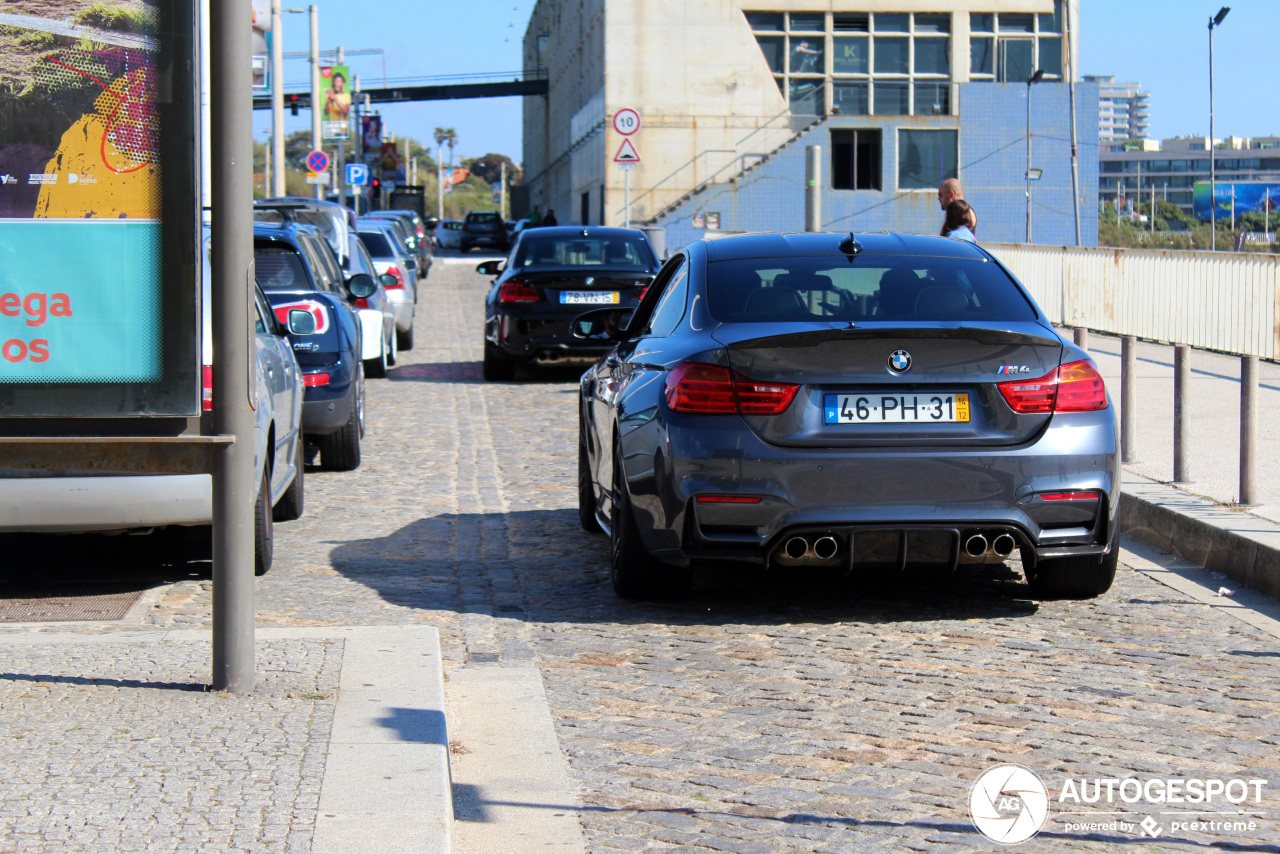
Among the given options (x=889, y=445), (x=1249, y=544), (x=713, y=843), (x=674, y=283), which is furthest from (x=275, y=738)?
(x=1249, y=544)

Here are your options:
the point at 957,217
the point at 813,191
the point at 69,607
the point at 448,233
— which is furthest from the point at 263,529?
the point at 448,233

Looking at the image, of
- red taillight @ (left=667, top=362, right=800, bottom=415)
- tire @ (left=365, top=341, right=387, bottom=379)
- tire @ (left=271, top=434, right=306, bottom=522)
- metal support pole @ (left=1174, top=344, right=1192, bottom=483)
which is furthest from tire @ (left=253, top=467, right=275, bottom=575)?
tire @ (left=365, top=341, right=387, bottom=379)

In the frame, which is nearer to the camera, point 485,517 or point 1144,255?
point 485,517

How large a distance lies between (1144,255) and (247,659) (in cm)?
1745

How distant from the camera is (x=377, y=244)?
2384 cm

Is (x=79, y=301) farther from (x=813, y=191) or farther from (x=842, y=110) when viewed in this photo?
(x=842, y=110)

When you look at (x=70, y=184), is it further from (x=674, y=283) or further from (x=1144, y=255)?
(x=1144, y=255)

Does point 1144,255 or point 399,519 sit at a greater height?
point 1144,255

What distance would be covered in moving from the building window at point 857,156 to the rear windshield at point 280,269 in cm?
3912

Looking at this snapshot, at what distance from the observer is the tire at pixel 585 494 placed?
27.6 ft

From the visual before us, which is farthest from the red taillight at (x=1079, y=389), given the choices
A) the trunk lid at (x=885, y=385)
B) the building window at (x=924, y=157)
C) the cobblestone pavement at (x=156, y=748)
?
the building window at (x=924, y=157)

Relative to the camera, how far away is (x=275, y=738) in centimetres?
443

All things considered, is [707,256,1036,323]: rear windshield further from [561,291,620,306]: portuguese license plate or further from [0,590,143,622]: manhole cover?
[561,291,620,306]: portuguese license plate

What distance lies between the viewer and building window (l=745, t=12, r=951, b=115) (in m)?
50.3
